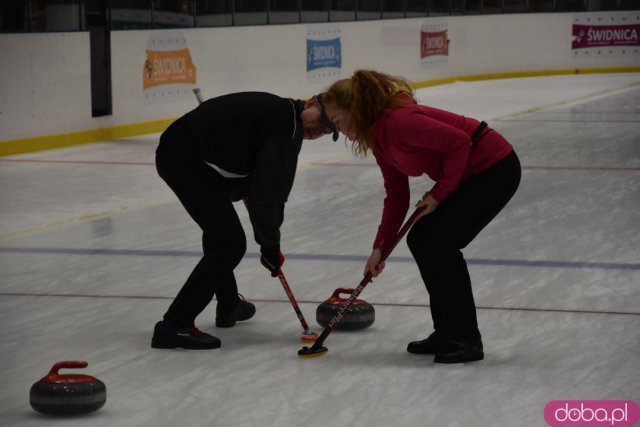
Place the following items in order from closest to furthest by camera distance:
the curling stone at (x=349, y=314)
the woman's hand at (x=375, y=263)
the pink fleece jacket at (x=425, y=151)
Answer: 1. the pink fleece jacket at (x=425, y=151)
2. the woman's hand at (x=375, y=263)
3. the curling stone at (x=349, y=314)

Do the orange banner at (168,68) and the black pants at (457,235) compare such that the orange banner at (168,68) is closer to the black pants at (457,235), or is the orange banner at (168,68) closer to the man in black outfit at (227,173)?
the man in black outfit at (227,173)

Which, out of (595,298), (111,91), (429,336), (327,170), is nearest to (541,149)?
(327,170)

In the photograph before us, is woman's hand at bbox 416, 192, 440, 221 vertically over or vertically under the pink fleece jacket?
under

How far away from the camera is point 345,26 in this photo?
734 inches

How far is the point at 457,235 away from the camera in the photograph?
4.55 m

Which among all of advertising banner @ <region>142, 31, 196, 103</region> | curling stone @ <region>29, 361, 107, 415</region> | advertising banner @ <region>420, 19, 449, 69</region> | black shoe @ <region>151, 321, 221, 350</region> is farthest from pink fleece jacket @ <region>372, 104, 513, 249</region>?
advertising banner @ <region>420, 19, 449, 69</region>

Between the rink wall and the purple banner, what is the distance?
0.02 metres

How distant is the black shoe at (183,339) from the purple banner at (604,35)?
824 inches

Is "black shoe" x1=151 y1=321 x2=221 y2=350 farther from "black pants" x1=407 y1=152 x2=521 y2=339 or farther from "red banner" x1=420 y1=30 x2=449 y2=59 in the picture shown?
"red banner" x1=420 y1=30 x2=449 y2=59

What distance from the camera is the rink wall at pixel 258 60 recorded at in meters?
12.2

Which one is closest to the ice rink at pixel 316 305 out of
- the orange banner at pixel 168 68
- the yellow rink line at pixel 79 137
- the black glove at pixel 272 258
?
the black glove at pixel 272 258

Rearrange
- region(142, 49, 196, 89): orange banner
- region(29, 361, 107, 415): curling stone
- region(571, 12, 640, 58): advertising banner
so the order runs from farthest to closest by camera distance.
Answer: region(571, 12, 640, 58): advertising banner, region(142, 49, 196, 89): orange banner, region(29, 361, 107, 415): curling stone

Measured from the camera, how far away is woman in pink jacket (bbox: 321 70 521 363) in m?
4.33

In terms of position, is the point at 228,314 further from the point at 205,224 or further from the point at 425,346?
the point at 425,346
